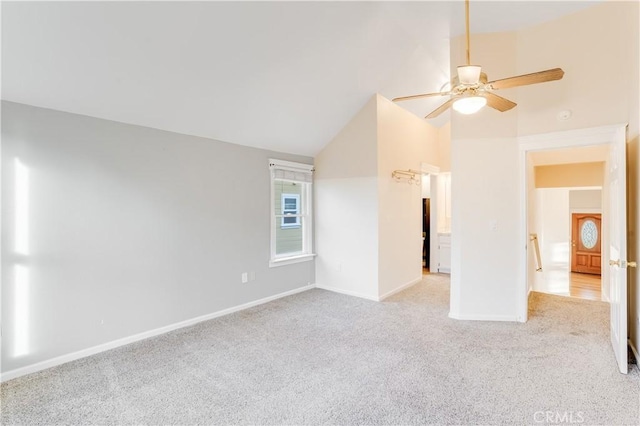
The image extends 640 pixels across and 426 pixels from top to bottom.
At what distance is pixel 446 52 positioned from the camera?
416cm

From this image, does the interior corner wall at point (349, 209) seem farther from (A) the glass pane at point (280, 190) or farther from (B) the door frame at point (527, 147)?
(B) the door frame at point (527, 147)

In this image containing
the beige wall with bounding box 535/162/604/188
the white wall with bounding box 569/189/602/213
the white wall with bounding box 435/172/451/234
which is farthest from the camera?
the white wall with bounding box 569/189/602/213

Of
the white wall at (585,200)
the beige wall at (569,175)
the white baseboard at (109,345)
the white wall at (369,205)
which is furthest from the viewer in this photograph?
the white wall at (585,200)

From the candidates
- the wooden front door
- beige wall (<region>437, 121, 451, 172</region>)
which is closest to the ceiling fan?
beige wall (<region>437, 121, 451, 172</region>)

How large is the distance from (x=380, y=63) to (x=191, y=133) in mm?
2509

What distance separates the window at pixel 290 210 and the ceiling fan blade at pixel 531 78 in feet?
10.9

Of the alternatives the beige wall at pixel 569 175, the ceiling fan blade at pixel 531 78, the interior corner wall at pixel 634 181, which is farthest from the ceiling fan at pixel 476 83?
the beige wall at pixel 569 175

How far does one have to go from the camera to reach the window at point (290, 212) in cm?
469

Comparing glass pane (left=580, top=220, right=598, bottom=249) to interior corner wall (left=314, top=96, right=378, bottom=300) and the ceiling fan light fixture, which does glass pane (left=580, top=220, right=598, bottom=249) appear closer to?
interior corner wall (left=314, top=96, right=378, bottom=300)

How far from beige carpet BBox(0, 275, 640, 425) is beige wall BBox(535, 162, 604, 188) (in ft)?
9.35

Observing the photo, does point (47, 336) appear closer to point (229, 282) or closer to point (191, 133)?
point (229, 282)

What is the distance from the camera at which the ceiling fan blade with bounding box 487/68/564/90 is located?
6.88 ft

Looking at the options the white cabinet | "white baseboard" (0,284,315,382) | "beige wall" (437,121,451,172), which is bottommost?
"white baseboard" (0,284,315,382)

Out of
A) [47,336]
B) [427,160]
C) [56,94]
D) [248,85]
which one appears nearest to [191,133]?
[248,85]
